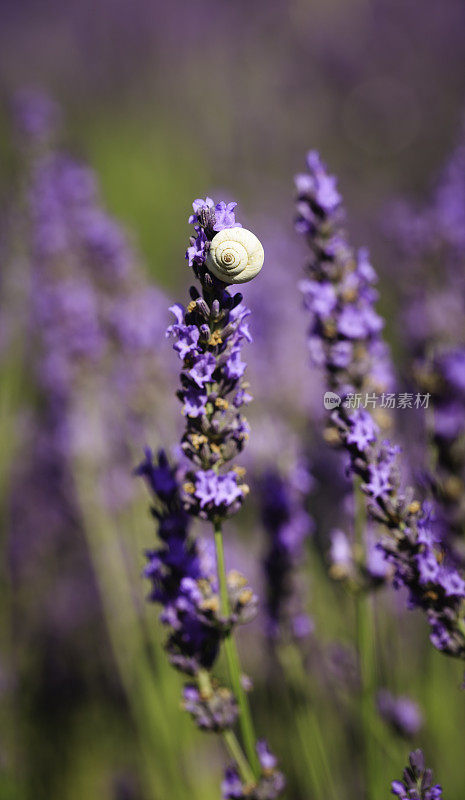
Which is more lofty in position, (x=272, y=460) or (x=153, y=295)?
(x=153, y=295)

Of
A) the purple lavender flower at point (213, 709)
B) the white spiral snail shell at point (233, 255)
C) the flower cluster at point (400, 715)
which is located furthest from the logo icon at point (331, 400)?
the flower cluster at point (400, 715)

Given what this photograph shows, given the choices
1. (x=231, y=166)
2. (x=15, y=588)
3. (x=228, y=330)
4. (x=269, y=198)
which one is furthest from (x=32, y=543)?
(x=231, y=166)

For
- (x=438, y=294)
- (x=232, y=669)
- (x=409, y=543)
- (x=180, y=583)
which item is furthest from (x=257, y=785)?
(x=438, y=294)

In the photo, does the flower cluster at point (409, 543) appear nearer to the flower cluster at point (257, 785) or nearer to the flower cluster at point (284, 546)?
the flower cluster at point (257, 785)

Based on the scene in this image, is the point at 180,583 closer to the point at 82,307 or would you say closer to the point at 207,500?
the point at 207,500

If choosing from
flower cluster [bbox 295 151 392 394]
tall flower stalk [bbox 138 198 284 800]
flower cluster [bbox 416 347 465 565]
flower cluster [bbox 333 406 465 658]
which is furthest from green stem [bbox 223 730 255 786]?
flower cluster [bbox 295 151 392 394]

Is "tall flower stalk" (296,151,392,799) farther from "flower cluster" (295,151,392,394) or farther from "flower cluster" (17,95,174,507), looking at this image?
"flower cluster" (17,95,174,507)

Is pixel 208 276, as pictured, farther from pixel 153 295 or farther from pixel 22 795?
pixel 22 795
